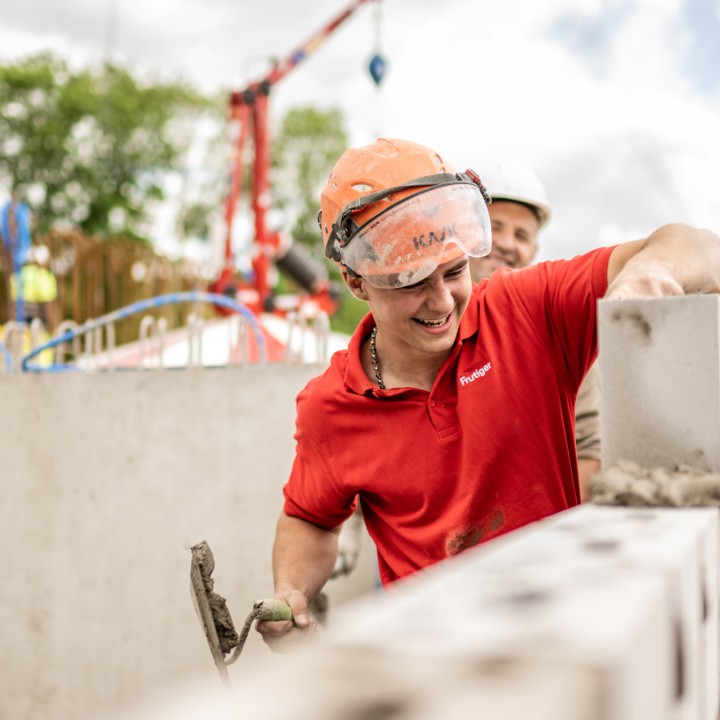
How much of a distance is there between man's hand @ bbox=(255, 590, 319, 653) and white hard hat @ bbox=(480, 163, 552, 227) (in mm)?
2007

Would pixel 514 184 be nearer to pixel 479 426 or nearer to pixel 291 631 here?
pixel 479 426

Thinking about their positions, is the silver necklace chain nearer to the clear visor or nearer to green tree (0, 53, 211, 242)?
the clear visor

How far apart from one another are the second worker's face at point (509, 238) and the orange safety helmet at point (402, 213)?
3.51 ft

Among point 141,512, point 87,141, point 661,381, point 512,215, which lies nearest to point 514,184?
point 512,215

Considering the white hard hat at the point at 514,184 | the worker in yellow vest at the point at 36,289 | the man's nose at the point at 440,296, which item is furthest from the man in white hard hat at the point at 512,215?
the worker in yellow vest at the point at 36,289

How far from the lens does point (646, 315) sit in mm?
1438

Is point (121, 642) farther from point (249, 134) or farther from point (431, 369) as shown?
point (249, 134)

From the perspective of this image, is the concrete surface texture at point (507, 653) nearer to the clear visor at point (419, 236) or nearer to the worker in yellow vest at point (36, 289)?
the clear visor at point (419, 236)

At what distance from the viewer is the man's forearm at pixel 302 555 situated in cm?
277

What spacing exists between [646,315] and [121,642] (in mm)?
4471

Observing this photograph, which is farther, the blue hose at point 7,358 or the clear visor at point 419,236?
the blue hose at point 7,358

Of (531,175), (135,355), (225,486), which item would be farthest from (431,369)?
(135,355)

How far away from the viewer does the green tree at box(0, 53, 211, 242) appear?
2992 cm

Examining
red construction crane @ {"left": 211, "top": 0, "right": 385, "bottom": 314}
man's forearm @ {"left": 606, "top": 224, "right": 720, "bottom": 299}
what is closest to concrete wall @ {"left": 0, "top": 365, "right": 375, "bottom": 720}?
man's forearm @ {"left": 606, "top": 224, "right": 720, "bottom": 299}
